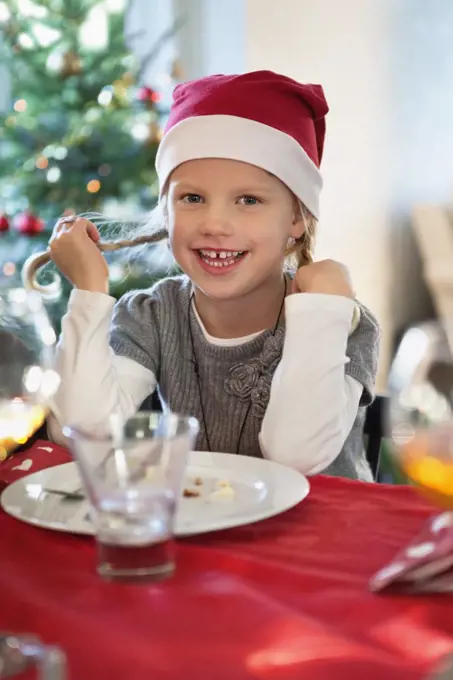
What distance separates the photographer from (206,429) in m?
1.46

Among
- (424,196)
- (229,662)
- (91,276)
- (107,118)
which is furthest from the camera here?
(424,196)

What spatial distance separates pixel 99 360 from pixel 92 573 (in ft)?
1.85

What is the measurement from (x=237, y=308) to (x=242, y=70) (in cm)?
224

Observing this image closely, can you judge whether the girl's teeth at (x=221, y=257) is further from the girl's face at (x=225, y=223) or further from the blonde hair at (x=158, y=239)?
the blonde hair at (x=158, y=239)

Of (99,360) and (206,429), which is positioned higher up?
(99,360)

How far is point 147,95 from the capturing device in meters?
2.99

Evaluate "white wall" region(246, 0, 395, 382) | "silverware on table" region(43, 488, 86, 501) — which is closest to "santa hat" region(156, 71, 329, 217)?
"silverware on table" region(43, 488, 86, 501)

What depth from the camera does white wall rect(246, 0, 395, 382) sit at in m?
A: 3.76

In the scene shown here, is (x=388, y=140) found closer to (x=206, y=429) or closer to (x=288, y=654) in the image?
(x=206, y=429)

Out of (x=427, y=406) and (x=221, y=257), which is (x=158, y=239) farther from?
(x=427, y=406)

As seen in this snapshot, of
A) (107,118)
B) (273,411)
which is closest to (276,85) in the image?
(273,411)

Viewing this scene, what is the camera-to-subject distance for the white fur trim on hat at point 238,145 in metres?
1.36

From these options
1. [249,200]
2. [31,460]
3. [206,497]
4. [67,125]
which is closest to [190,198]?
[249,200]

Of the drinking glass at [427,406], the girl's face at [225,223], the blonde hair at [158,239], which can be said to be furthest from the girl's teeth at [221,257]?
the drinking glass at [427,406]
